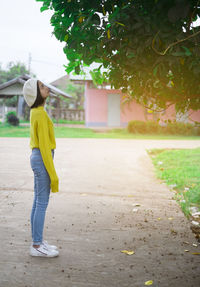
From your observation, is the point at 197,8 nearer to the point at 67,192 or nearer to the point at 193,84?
the point at 193,84

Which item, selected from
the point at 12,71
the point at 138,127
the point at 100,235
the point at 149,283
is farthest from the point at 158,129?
the point at 12,71

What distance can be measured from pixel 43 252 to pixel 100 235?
2.91ft

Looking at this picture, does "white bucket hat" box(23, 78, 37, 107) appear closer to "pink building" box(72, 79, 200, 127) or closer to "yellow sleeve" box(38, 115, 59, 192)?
"yellow sleeve" box(38, 115, 59, 192)

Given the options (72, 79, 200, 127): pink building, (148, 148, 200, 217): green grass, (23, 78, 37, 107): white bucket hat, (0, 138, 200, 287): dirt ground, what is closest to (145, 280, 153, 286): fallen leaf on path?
(0, 138, 200, 287): dirt ground

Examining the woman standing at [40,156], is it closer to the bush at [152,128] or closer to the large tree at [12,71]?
the bush at [152,128]

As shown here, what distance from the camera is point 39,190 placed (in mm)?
3131

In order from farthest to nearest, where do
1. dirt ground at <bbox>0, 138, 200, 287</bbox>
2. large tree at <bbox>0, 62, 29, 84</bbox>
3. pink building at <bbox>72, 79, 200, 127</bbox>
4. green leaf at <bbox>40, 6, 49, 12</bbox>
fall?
large tree at <bbox>0, 62, 29, 84</bbox>, pink building at <bbox>72, 79, 200, 127</bbox>, green leaf at <bbox>40, 6, 49, 12</bbox>, dirt ground at <bbox>0, 138, 200, 287</bbox>

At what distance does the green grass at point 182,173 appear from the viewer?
5.57 metres

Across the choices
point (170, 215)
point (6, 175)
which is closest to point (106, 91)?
point (6, 175)

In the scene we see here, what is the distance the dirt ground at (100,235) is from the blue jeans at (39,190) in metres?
0.28

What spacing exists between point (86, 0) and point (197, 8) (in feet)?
3.06

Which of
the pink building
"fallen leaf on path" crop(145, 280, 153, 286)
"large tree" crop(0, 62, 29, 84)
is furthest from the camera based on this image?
"large tree" crop(0, 62, 29, 84)

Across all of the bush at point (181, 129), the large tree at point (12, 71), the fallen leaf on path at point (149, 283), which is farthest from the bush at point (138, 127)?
the large tree at point (12, 71)

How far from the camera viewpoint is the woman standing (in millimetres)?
3035
